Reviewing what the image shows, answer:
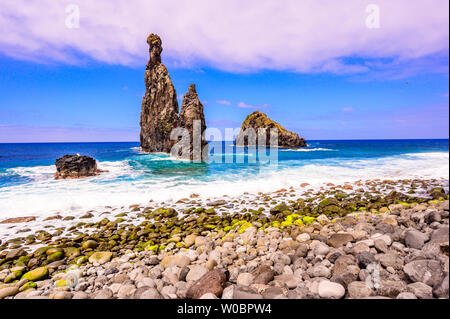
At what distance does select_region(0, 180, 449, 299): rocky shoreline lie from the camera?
3.26 m

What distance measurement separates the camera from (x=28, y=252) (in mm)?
6359

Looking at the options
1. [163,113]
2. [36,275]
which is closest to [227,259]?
[36,275]

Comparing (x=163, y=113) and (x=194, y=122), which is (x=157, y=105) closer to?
(x=163, y=113)

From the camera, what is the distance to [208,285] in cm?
355

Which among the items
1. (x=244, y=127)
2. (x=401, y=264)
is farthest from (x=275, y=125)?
(x=401, y=264)

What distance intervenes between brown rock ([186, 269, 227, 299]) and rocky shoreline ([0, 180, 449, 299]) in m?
0.02

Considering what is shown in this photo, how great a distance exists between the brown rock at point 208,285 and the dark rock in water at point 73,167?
68.1ft

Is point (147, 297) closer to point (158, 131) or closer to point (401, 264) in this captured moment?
point (401, 264)

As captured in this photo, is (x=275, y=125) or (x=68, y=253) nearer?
(x=68, y=253)

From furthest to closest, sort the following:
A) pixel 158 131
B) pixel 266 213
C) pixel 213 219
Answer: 1. pixel 158 131
2. pixel 266 213
3. pixel 213 219

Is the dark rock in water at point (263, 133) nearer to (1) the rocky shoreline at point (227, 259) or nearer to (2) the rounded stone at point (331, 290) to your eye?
(1) the rocky shoreline at point (227, 259)

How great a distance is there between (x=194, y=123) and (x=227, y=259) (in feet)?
123

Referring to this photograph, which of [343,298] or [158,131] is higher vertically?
[158,131]
